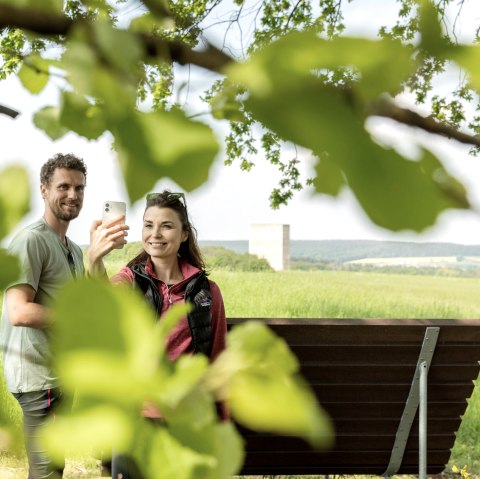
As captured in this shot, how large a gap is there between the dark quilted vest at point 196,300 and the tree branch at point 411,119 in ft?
7.75

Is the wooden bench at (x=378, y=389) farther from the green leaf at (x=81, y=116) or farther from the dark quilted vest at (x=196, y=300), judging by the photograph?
the green leaf at (x=81, y=116)

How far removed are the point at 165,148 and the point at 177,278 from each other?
276 cm

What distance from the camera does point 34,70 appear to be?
21.2 inches

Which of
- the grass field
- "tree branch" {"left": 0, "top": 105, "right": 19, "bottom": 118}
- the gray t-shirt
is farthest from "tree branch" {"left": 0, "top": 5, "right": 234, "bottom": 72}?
the grass field

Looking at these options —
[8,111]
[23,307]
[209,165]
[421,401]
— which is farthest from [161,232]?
[209,165]

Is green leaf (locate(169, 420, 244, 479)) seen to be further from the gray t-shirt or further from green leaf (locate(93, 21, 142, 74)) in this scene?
the gray t-shirt

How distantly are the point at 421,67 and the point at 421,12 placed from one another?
0.09 feet

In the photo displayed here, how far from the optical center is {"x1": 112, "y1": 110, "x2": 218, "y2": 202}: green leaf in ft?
1.03

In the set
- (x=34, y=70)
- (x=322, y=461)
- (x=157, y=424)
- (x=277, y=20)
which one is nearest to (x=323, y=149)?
(x=157, y=424)

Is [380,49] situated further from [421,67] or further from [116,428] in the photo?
[116,428]

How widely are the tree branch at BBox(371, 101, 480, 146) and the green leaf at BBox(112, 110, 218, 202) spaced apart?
0.08 m

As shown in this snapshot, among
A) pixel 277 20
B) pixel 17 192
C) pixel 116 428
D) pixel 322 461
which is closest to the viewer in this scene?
pixel 116 428

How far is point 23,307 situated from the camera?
8.85 ft

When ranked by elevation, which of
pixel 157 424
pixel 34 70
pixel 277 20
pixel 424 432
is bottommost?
pixel 424 432
